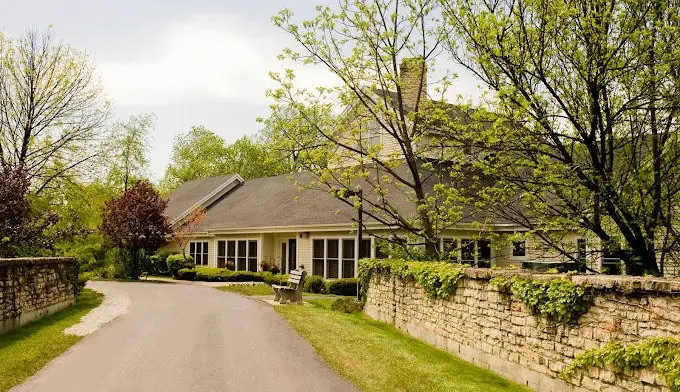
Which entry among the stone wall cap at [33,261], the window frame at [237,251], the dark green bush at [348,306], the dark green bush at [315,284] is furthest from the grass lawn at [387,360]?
the window frame at [237,251]

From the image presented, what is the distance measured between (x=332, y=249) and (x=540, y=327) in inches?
700

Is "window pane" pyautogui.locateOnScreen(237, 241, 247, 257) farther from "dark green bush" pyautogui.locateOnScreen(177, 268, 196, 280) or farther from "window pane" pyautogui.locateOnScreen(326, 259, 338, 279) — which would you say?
"window pane" pyautogui.locateOnScreen(326, 259, 338, 279)

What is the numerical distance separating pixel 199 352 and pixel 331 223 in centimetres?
1491

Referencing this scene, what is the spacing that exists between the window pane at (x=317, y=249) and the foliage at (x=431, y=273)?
1088cm

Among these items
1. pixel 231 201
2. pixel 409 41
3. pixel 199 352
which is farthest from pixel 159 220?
pixel 199 352

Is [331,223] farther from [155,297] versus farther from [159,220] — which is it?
[159,220]

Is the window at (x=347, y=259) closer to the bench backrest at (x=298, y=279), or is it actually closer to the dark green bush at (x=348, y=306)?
the bench backrest at (x=298, y=279)

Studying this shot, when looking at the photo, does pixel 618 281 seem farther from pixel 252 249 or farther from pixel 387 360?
pixel 252 249

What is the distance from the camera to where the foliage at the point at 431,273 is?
1203cm

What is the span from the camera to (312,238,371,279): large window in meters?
25.8

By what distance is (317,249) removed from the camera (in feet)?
90.6

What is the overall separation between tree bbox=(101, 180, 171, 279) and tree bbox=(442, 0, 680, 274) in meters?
22.7

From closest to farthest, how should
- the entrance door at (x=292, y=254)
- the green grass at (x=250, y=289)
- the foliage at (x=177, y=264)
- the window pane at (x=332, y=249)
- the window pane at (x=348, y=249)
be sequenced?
1. the green grass at (x=250, y=289)
2. the window pane at (x=348, y=249)
3. the window pane at (x=332, y=249)
4. the entrance door at (x=292, y=254)
5. the foliage at (x=177, y=264)

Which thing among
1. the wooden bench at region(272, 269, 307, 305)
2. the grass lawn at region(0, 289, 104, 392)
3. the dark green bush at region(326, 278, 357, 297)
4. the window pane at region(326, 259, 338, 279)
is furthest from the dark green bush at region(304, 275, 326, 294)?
the grass lawn at region(0, 289, 104, 392)
